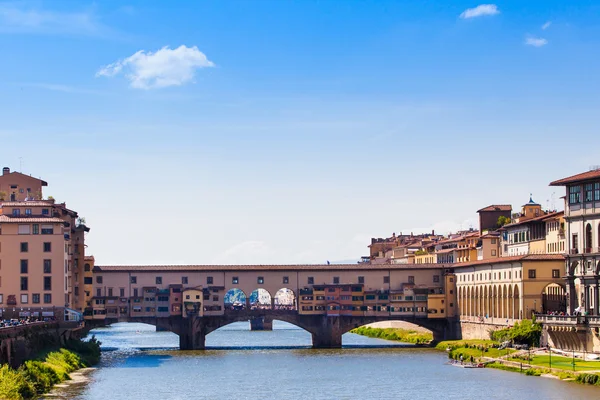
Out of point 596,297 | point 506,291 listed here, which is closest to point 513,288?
point 506,291

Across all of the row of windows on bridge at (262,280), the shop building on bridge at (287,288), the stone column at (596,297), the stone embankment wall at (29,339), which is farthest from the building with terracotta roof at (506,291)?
the stone embankment wall at (29,339)

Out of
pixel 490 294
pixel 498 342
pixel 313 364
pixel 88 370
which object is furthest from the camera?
pixel 490 294

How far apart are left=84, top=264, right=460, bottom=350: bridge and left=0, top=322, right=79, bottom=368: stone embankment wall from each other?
62.1ft

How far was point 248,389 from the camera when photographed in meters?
74.6

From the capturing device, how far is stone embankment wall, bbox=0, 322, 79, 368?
232 feet

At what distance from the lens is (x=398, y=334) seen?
5256 inches

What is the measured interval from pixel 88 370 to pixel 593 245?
132ft

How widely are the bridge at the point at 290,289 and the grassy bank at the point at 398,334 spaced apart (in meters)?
3.58

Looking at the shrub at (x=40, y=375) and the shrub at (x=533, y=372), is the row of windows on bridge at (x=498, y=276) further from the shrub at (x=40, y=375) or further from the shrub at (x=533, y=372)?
the shrub at (x=40, y=375)

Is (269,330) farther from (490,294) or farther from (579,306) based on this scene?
(579,306)

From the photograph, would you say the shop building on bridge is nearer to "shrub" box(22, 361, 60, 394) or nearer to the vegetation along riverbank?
the vegetation along riverbank

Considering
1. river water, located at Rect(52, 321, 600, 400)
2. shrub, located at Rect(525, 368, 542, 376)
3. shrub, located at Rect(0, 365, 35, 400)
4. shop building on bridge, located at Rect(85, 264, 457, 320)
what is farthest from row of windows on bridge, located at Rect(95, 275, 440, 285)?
shrub, located at Rect(0, 365, 35, 400)

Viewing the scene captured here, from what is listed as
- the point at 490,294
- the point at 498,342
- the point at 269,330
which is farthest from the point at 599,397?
the point at 269,330

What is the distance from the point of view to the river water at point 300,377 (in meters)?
70.4
